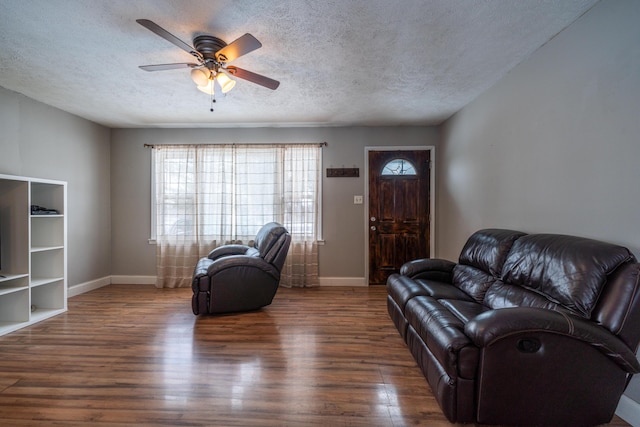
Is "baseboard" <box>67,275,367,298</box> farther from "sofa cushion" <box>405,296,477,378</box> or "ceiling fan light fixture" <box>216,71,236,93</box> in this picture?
"ceiling fan light fixture" <box>216,71,236,93</box>

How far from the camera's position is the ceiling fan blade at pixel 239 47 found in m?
1.87

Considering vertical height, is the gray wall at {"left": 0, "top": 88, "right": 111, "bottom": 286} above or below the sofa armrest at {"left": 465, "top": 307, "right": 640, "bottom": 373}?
above

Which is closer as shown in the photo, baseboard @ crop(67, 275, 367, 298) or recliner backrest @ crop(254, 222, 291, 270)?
recliner backrest @ crop(254, 222, 291, 270)

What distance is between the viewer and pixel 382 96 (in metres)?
3.26

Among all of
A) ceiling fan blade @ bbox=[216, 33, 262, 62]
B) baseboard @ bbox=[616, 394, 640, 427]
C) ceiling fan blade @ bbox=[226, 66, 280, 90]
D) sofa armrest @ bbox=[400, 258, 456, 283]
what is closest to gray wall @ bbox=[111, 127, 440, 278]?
sofa armrest @ bbox=[400, 258, 456, 283]

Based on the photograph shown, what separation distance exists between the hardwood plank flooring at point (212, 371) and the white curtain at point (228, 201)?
118 centimetres

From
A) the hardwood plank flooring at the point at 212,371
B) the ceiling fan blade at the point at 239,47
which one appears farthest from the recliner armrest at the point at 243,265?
the ceiling fan blade at the point at 239,47

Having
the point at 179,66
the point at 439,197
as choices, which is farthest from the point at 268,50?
the point at 439,197

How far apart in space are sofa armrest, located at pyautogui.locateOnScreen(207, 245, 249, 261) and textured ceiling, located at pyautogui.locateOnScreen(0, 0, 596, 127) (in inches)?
74.4

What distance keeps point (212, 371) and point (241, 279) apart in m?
1.15

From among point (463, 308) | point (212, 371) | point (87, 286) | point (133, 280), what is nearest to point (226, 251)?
point (133, 280)

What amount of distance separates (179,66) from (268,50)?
2.38ft

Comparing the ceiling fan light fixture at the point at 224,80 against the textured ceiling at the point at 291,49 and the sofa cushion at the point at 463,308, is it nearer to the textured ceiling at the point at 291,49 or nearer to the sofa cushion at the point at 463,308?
the textured ceiling at the point at 291,49

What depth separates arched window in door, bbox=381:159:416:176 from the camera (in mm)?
4469
